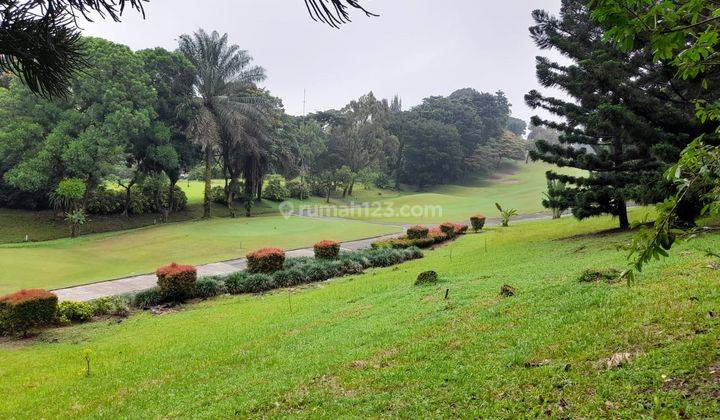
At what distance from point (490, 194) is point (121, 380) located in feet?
174

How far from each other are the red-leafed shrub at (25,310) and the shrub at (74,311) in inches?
16.7

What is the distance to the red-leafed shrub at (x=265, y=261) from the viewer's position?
563 inches

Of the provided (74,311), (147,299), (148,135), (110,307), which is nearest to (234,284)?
(147,299)

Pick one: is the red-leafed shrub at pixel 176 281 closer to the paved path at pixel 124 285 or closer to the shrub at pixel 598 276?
the paved path at pixel 124 285

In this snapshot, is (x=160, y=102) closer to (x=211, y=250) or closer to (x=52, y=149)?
(x=52, y=149)

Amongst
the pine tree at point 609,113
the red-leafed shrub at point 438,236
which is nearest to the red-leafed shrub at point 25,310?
the pine tree at point 609,113

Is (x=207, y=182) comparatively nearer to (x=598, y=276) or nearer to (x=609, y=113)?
(x=609, y=113)

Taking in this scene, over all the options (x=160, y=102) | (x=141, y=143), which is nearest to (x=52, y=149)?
(x=141, y=143)

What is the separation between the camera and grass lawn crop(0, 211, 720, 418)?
3322 mm

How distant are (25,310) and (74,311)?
119cm

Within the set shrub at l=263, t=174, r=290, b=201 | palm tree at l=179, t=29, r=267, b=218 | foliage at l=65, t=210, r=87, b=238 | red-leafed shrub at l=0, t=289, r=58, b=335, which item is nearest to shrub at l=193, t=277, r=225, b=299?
red-leafed shrub at l=0, t=289, r=58, b=335

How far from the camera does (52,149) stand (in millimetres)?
21453

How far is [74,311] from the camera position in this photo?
396 inches

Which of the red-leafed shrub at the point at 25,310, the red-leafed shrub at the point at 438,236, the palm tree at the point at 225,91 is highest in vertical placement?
the palm tree at the point at 225,91
